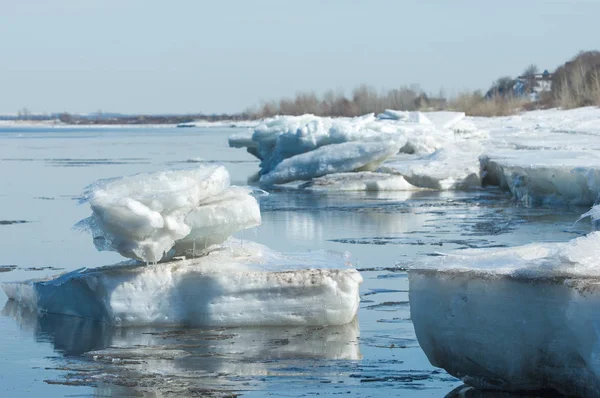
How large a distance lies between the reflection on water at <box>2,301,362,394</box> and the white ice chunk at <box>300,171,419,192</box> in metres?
9.65

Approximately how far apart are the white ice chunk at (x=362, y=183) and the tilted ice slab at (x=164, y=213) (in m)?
9.54

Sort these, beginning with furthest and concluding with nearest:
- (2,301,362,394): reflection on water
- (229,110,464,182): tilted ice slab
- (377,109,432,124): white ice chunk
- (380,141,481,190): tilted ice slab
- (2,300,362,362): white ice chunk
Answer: (377,109,432,124): white ice chunk, (229,110,464,182): tilted ice slab, (380,141,481,190): tilted ice slab, (2,300,362,362): white ice chunk, (2,301,362,394): reflection on water

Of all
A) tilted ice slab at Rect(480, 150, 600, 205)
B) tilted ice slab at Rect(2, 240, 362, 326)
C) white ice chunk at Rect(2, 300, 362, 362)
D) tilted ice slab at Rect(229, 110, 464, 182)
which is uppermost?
tilted ice slab at Rect(229, 110, 464, 182)

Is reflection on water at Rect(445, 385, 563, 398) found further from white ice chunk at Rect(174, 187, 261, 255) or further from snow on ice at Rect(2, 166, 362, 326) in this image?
white ice chunk at Rect(174, 187, 261, 255)

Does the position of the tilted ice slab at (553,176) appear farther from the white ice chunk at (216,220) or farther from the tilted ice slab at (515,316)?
the tilted ice slab at (515,316)

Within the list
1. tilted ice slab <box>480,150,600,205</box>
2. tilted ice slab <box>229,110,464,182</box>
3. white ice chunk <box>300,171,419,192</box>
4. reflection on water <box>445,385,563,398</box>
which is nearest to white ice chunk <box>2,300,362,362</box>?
reflection on water <box>445,385,563,398</box>

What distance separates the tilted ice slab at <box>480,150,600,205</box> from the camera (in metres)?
10.9

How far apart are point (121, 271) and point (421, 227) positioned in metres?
5.17

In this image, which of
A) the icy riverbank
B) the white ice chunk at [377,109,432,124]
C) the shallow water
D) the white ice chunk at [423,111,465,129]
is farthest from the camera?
the white ice chunk at [423,111,465,129]

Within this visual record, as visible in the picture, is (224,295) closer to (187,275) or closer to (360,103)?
(187,275)

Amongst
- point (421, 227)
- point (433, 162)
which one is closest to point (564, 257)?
point (421, 227)

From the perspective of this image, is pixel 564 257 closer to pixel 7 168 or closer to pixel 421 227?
pixel 421 227

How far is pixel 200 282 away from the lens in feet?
17.1

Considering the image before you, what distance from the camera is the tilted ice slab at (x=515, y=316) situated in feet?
11.4
